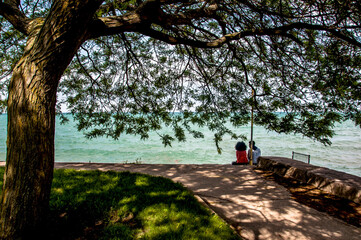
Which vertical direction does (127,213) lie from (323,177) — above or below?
below

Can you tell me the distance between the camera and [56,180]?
4.58 meters

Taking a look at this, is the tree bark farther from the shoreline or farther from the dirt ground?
the dirt ground

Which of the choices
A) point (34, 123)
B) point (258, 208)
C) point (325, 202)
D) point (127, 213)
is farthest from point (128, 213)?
point (325, 202)

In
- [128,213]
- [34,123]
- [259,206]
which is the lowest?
[259,206]

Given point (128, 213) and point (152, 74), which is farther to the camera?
point (152, 74)

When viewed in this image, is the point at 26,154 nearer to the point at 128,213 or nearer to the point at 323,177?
the point at 128,213

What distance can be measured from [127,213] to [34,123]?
5.99 feet

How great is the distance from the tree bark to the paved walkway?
268cm

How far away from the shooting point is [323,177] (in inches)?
Answer: 193

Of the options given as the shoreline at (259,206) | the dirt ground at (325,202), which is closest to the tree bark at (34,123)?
the shoreline at (259,206)

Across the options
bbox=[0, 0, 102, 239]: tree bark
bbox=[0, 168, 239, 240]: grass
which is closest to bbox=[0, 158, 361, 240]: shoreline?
bbox=[0, 168, 239, 240]: grass

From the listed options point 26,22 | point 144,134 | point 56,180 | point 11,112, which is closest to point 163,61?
point 144,134

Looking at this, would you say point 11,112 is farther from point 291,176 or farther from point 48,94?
point 291,176

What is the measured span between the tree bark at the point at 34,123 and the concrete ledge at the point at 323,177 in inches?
212
